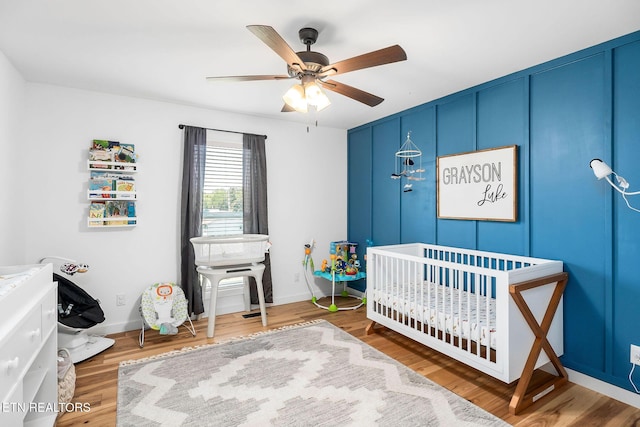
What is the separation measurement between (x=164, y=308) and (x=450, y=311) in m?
2.55

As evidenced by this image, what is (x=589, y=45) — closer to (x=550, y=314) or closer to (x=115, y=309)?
(x=550, y=314)

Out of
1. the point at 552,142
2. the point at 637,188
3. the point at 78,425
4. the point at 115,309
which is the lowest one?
the point at 78,425

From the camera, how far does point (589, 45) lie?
2.18 m

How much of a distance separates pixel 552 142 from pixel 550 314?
1259mm

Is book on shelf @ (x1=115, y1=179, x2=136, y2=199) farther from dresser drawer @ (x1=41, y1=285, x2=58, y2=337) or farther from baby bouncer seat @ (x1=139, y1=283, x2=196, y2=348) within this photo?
dresser drawer @ (x1=41, y1=285, x2=58, y2=337)

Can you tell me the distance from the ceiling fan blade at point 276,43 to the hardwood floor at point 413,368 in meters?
2.26

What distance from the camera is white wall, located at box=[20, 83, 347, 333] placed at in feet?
9.42

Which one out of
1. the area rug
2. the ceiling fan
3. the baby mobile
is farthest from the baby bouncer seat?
the baby mobile

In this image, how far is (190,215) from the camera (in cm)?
341

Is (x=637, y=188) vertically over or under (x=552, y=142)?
under

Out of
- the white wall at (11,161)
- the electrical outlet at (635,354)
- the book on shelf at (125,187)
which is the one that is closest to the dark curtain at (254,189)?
the book on shelf at (125,187)

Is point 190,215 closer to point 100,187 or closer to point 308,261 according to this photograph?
point 100,187

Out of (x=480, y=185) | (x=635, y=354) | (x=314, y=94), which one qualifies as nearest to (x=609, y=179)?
(x=480, y=185)

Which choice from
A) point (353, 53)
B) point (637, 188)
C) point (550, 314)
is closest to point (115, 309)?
point (353, 53)
